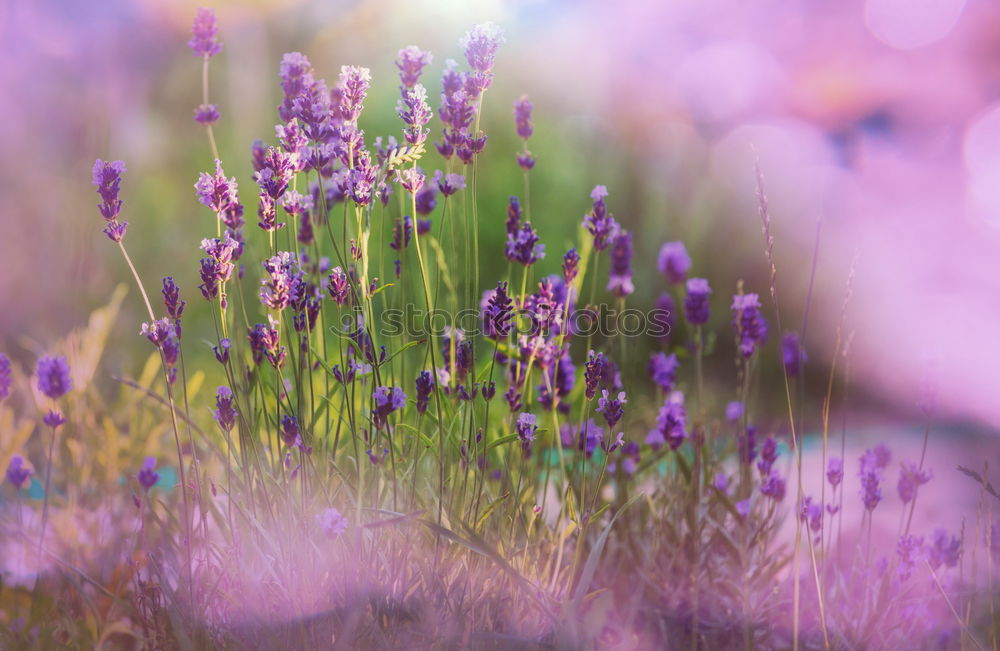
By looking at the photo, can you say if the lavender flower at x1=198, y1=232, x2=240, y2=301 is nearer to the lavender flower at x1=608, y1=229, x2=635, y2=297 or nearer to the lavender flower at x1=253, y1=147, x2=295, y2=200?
the lavender flower at x1=253, y1=147, x2=295, y2=200

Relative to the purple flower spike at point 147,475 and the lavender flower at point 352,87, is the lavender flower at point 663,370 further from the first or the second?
the purple flower spike at point 147,475

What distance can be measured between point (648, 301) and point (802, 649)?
2337 millimetres

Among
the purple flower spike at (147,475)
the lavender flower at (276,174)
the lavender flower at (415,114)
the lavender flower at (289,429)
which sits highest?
the lavender flower at (415,114)

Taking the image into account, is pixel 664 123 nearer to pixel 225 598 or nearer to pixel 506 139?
pixel 506 139

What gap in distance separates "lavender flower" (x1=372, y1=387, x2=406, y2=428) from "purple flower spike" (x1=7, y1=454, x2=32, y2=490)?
81 centimetres

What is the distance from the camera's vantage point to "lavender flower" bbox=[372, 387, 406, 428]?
143 cm

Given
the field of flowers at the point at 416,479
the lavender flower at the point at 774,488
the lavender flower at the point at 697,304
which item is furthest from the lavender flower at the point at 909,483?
the lavender flower at the point at 697,304

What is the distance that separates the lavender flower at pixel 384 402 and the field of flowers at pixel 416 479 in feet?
0.04

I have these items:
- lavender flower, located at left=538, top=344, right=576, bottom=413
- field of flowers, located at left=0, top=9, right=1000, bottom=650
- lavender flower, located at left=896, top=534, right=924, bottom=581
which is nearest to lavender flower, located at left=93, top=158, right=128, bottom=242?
field of flowers, located at left=0, top=9, right=1000, bottom=650

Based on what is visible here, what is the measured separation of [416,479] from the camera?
1774mm

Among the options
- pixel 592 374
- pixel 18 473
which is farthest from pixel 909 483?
pixel 18 473

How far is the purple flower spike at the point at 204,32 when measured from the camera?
67.9 inches

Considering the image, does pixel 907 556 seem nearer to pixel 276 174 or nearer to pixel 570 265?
pixel 570 265

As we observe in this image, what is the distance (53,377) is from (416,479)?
2.39 ft
